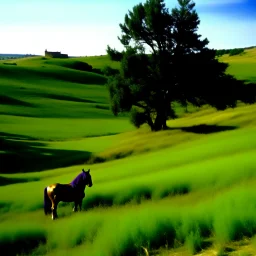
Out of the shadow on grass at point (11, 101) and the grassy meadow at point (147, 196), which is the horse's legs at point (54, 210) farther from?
the shadow on grass at point (11, 101)

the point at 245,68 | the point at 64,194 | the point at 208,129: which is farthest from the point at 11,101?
the point at 245,68

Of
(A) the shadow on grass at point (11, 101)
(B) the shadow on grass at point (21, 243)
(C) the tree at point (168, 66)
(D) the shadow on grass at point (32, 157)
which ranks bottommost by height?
(D) the shadow on grass at point (32, 157)

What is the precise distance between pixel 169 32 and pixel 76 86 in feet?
269

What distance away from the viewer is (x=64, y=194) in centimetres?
1413


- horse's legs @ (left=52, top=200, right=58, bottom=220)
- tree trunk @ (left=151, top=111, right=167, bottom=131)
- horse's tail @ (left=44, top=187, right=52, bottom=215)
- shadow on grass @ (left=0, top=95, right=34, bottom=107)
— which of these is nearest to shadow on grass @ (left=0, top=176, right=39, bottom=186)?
horse's tail @ (left=44, top=187, right=52, bottom=215)

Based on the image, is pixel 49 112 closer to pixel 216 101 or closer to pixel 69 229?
pixel 216 101

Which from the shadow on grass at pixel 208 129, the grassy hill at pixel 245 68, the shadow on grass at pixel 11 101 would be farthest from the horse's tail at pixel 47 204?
the grassy hill at pixel 245 68

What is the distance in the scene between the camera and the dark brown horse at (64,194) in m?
14.0

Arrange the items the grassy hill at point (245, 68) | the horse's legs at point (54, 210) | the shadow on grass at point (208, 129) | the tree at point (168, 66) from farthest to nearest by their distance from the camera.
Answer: the grassy hill at point (245, 68) < the tree at point (168, 66) < the shadow on grass at point (208, 129) < the horse's legs at point (54, 210)

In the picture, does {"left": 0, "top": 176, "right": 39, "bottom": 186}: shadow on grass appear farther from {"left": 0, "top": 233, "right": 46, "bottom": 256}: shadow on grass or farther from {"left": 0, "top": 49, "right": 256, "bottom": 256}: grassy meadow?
{"left": 0, "top": 233, "right": 46, "bottom": 256}: shadow on grass

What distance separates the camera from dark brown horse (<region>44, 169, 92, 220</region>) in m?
14.0

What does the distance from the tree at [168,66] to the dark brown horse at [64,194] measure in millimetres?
19637

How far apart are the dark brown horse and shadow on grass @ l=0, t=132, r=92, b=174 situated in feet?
45.3

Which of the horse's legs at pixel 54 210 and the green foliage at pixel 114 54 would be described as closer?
the horse's legs at pixel 54 210
